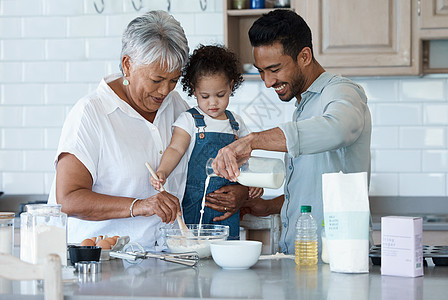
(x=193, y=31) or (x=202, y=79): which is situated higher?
(x=193, y=31)

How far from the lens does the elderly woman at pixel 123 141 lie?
241 cm

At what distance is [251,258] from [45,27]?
303 centimetres

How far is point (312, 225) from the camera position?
6.79 feet

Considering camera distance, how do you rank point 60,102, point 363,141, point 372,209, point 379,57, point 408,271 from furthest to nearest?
point 60,102 < point 372,209 < point 379,57 < point 363,141 < point 408,271

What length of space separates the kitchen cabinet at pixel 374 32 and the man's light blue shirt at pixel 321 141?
1.32m

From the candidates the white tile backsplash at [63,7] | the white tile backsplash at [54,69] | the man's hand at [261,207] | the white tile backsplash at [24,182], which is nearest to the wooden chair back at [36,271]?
the man's hand at [261,207]

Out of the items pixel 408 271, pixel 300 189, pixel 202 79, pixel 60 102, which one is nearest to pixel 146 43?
pixel 202 79

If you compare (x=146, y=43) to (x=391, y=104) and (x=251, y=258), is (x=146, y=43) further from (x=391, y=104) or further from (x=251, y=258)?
(x=391, y=104)

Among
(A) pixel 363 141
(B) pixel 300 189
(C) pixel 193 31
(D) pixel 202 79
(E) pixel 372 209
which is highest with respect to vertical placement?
(C) pixel 193 31

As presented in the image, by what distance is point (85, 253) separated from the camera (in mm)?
1985

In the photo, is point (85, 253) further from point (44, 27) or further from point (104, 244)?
point (44, 27)

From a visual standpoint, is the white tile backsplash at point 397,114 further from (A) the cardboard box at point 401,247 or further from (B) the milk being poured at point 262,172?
(A) the cardboard box at point 401,247

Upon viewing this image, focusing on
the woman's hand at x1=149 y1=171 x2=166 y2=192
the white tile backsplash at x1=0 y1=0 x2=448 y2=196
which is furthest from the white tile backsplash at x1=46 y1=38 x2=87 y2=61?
the woman's hand at x1=149 y1=171 x2=166 y2=192

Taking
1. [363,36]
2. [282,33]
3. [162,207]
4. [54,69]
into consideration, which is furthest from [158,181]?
[54,69]
